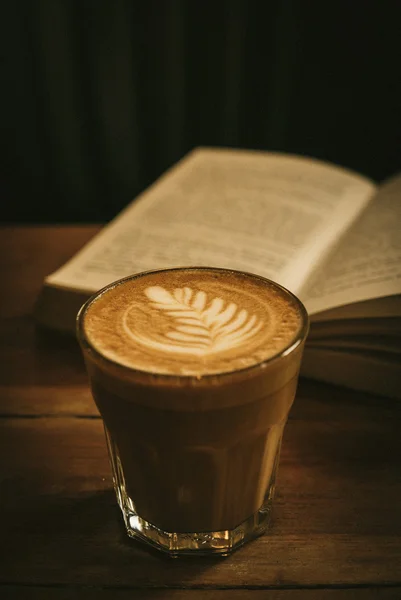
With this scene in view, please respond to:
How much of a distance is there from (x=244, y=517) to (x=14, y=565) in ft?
0.60

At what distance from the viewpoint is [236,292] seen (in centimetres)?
53

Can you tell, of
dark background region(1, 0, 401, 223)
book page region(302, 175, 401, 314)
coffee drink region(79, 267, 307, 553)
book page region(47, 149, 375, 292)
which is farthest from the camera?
dark background region(1, 0, 401, 223)

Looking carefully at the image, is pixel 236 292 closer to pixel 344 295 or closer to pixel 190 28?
pixel 344 295

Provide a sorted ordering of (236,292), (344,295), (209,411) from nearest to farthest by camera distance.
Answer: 1. (209,411)
2. (236,292)
3. (344,295)

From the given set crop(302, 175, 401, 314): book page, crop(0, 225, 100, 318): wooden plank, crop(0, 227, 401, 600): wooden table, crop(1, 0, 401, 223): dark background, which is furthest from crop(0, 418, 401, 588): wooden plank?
crop(1, 0, 401, 223): dark background

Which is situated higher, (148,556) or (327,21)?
(327,21)

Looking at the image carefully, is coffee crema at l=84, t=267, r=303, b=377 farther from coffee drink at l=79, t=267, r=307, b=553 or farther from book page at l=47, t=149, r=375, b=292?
book page at l=47, t=149, r=375, b=292

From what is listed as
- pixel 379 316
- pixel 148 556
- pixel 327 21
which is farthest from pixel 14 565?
pixel 327 21

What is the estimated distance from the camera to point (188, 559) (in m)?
0.48

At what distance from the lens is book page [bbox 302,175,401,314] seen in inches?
25.5

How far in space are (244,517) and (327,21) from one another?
1.45m

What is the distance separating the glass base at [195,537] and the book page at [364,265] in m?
0.24

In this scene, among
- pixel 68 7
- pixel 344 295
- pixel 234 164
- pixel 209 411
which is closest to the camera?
pixel 209 411

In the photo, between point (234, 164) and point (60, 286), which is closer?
point (60, 286)
